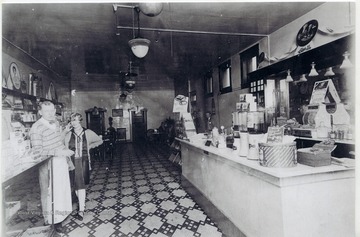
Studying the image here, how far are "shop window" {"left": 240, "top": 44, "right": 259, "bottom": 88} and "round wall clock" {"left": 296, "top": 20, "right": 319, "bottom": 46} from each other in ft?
4.69

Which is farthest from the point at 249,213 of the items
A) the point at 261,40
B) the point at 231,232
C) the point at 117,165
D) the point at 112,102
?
the point at 112,102

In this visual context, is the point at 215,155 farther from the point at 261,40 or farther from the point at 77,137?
the point at 261,40

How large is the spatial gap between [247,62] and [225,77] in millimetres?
1499

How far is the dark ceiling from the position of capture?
3.74 m

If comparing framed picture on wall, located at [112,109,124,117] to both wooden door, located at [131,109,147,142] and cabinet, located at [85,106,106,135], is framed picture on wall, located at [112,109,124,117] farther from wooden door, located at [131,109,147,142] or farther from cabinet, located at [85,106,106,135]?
cabinet, located at [85,106,106,135]

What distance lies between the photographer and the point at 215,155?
2943mm

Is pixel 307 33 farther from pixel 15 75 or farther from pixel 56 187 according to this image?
pixel 15 75

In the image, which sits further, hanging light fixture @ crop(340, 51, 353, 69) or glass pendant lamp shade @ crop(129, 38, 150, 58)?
glass pendant lamp shade @ crop(129, 38, 150, 58)

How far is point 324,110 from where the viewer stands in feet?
11.6

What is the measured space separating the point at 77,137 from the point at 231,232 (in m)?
2.52

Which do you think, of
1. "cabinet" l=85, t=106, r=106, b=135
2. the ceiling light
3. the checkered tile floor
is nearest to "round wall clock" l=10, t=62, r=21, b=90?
the checkered tile floor

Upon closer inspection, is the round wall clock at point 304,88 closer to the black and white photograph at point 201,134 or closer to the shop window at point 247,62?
the black and white photograph at point 201,134

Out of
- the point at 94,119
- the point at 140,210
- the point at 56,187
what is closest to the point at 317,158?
the point at 140,210

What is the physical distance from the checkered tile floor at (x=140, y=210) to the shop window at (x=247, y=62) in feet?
10.1
